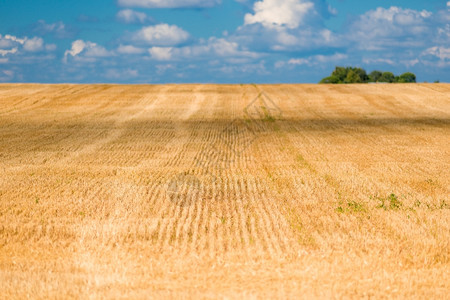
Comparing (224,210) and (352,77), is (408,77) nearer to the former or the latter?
(352,77)

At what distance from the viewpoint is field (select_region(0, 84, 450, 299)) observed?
8.88 meters

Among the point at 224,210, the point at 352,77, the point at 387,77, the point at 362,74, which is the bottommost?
the point at 224,210

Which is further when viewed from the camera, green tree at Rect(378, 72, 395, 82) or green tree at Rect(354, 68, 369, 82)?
green tree at Rect(378, 72, 395, 82)

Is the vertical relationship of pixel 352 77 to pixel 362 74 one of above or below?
below

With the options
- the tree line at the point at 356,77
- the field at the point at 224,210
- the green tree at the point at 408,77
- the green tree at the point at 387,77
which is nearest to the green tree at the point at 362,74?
the tree line at the point at 356,77

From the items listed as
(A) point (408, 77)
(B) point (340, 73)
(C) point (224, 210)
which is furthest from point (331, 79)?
(C) point (224, 210)

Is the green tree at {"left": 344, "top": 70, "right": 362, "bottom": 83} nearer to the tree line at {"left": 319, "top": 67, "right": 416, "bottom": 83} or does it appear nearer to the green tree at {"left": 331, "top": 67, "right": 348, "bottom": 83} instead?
the tree line at {"left": 319, "top": 67, "right": 416, "bottom": 83}

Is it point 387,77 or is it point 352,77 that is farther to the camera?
point 387,77

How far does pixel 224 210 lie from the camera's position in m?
13.1

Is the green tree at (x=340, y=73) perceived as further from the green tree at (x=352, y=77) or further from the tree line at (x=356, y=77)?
the green tree at (x=352, y=77)

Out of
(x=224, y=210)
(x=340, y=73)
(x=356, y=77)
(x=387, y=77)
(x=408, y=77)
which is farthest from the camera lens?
(x=387, y=77)

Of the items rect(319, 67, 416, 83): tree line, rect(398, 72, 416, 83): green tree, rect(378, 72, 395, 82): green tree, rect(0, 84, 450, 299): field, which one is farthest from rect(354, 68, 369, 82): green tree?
rect(0, 84, 450, 299): field

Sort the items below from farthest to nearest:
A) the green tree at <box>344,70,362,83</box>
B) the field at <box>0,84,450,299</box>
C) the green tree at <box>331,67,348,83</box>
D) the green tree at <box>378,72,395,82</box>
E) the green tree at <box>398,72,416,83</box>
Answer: the green tree at <box>378,72,395,82</box>, the green tree at <box>398,72,416,83</box>, the green tree at <box>331,67,348,83</box>, the green tree at <box>344,70,362,83</box>, the field at <box>0,84,450,299</box>

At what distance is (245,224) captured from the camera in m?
11.9
